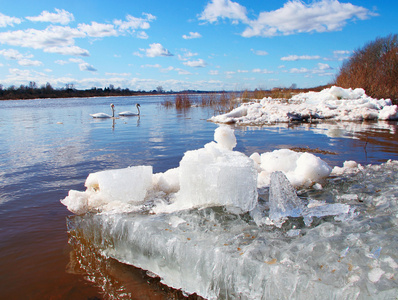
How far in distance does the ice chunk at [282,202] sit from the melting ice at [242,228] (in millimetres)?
10

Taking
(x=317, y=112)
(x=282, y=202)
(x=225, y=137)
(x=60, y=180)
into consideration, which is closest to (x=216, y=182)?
(x=282, y=202)

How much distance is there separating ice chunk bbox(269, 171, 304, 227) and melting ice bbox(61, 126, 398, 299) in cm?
1

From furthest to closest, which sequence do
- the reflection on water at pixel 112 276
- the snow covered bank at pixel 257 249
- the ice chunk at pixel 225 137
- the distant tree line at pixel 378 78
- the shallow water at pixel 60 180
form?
the distant tree line at pixel 378 78 → the ice chunk at pixel 225 137 → the shallow water at pixel 60 180 → the reflection on water at pixel 112 276 → the snow covered bank at pixel 257 249

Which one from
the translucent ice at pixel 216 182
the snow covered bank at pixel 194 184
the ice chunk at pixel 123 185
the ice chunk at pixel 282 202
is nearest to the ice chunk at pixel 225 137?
the snow covered bank at pixel 194 184

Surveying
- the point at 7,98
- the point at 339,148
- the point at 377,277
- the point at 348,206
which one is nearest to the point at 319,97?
the point at 339,148

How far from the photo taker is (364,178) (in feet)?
11.9

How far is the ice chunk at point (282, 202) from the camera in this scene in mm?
2510

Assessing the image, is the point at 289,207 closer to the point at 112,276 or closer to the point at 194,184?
the point at 194,184

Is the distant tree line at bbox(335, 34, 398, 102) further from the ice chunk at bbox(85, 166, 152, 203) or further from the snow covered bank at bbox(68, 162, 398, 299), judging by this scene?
the ice chunk at bbox(85, 166, 152, 203)

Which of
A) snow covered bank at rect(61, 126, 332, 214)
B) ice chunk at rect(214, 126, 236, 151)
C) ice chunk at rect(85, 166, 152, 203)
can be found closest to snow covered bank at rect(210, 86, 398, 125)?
snow covered bank at rect(61, 126, 332, 214)

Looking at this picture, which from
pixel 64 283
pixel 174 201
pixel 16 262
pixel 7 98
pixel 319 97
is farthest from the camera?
pixel 7 98

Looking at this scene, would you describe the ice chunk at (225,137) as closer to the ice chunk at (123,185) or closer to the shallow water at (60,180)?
the ice chunk at (123,185)

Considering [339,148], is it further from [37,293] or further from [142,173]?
[37,293]

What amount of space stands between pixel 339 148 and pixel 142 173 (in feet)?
19.1
